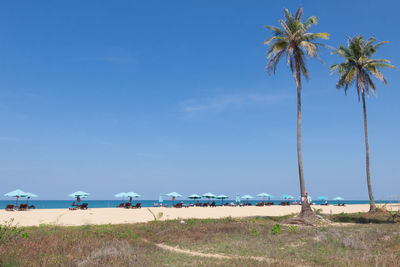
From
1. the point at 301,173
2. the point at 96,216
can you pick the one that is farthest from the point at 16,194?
the point at 301,173

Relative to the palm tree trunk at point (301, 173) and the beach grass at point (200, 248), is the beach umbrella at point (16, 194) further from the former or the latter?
the palm tree trunk at point (301, 173)

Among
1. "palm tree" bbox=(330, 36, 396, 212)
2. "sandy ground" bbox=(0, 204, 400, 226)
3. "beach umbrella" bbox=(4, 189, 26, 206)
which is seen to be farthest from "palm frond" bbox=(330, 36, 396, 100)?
"beach umbrella" bbox=(4, 189, 26, 206)

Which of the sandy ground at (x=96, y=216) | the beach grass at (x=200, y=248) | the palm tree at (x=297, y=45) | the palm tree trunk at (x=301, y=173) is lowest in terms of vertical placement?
the sandy ground at (x=96, y=216)

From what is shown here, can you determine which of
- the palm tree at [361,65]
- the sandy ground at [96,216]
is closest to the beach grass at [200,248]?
the sandy ground at [96,216]

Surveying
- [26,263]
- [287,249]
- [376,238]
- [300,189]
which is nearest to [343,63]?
[300,189]

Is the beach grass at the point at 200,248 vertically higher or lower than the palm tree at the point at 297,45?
lower

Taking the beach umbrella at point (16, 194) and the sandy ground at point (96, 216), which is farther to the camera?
the beach umbrella at point (16, 194)

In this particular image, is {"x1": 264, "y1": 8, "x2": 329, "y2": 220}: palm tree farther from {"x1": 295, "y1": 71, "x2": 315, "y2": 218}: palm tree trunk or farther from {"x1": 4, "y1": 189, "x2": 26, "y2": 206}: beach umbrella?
{"x1": 4, "y1": 189, "x2": 26, "y2": 206}: beach umbrella

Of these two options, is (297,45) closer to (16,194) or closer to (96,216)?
(96,216)

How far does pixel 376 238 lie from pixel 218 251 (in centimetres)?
642

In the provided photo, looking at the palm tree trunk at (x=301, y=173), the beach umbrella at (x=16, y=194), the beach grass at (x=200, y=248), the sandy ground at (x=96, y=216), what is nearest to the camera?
the beach grass at (x=200, y=248)

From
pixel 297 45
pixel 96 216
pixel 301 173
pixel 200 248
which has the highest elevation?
pixel 297 45

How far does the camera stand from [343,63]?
2714 cm

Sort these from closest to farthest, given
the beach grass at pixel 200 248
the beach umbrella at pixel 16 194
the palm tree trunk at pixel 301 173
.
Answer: the beach grass at pixel 200 248 < the palm tree trunk at pixel 301 173 < the beach umbrella at pixel 16 194
